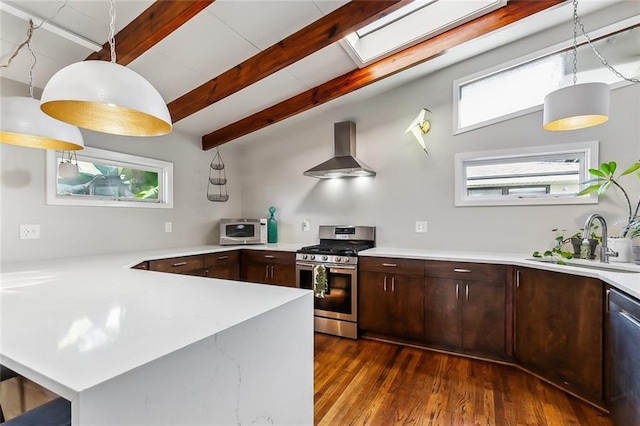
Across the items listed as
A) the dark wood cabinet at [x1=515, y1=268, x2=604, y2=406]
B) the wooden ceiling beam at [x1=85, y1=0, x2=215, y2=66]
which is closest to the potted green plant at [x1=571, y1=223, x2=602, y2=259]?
the dark wood cabinet at [x1=515, y1=268, x2=604, y2=406]

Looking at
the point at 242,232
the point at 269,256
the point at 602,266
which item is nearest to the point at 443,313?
the point at 602,266

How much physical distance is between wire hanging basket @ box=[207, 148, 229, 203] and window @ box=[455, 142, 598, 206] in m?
2.99

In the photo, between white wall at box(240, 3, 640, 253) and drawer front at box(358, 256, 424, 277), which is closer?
white wall at box(240, 3, 640, 253)

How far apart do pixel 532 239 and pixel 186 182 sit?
3844 mm

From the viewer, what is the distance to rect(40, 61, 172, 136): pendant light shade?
41.3 inches

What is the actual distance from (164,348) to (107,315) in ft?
1.29

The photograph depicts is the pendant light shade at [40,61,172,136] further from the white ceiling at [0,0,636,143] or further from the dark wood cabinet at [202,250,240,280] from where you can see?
the dark wood cabinet at [202,250,240,280]

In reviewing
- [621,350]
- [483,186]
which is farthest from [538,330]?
[483,186]

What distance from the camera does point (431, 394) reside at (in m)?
2.14

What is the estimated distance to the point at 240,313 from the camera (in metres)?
1.04

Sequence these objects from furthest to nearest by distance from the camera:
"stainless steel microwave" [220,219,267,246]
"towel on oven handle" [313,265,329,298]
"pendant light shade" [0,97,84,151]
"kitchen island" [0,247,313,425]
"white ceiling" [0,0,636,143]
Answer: "stainless steel microwave" [220,219,267,246] < "towel on oven handle" [313,265,329,298] < "white ceiling" [0,0,636,143] < "pendant light shade" [0,97,84,151] < "kitchen island" [0,247,313,425]

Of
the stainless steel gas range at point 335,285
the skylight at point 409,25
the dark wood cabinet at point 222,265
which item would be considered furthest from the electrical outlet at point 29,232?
the skylight at point 409,25

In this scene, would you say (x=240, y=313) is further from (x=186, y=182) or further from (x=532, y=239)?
(x=186, y=182)

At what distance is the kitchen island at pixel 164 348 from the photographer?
666 mm
